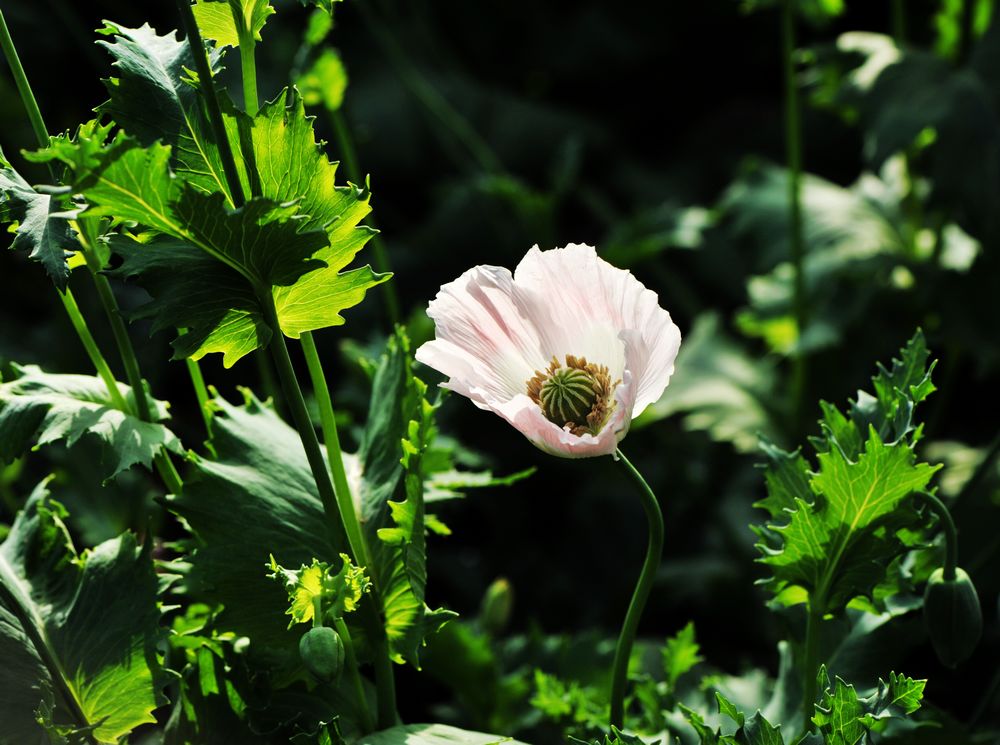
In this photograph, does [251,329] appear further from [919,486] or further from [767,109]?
[767,109]

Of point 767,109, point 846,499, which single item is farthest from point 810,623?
point 767,109

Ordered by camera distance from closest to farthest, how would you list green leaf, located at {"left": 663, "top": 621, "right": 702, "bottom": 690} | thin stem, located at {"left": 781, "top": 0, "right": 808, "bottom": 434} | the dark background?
1. green leaf, located at {"left": 663, "top": 621, "right": 702, "bottom": 690}
2. thin stem, located at {"left": 781, "top": 0, "right": 808, "bottom": 434}
3. the dark background

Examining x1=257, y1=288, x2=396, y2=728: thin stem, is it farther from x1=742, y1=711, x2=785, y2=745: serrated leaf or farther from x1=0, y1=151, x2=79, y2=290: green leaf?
x1=742, y1=711, x2=785, y2=745: serrated leaf

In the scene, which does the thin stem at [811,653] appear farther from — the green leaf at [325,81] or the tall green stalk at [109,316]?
the green leaf at [325,81]

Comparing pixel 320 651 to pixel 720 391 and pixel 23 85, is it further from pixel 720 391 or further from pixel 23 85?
pixel 720 391

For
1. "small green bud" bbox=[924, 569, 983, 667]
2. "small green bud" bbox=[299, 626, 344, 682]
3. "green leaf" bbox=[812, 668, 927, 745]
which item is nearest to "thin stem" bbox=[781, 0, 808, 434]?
"small green bud" bbox=[924, 569, 983, 667]
